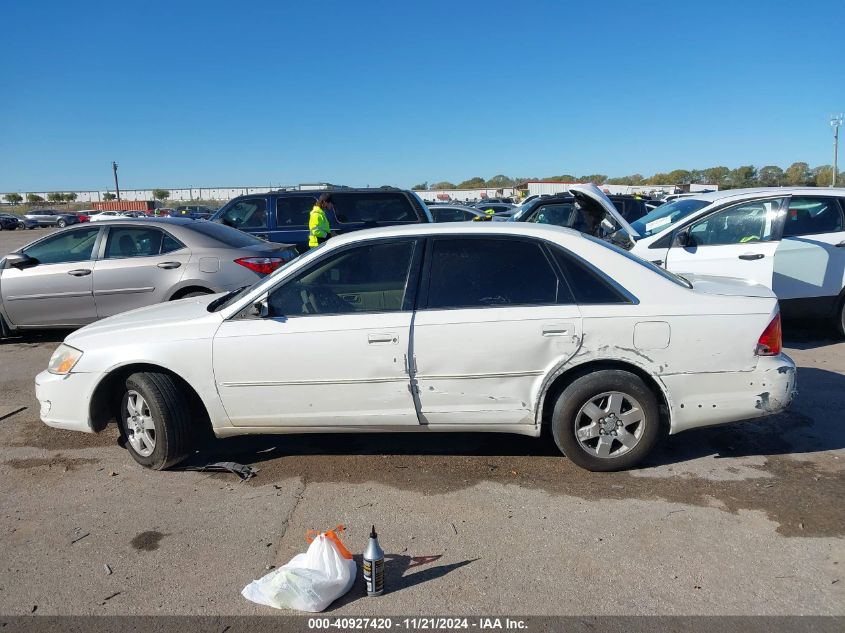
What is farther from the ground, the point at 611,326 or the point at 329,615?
the point at 611,326

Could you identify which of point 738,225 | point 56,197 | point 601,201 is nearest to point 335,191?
point 601,201

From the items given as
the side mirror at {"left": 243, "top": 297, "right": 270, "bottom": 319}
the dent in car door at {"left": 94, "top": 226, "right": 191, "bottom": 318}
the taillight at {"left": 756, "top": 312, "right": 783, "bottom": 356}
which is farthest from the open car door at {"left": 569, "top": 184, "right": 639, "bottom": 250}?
the dent in car door at {"left": 94, "top": 226, "right": 191, "bottom": 318}

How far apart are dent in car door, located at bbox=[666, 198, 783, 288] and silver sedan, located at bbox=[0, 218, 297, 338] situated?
15.8 feet

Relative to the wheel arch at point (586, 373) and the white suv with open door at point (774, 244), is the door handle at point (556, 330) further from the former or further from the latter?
the white suv with open door at point (774, 244)

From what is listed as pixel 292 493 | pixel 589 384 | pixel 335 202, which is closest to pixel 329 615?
pixel 292 493

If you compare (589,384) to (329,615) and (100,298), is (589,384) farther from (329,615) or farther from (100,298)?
(100,298)

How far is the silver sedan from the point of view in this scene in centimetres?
744

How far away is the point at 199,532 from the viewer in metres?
3.56

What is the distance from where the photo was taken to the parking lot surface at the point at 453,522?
296 cm

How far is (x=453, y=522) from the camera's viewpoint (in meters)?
3.61

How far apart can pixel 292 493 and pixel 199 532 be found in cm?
62

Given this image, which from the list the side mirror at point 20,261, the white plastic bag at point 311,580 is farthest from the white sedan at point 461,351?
the side mirror at point 20,261

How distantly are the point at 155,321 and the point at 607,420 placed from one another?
302 centimetres

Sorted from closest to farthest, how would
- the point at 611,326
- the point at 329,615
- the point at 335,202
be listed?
1. the point at 329,615
2. the point at 611,326
3. the point at 335,202
